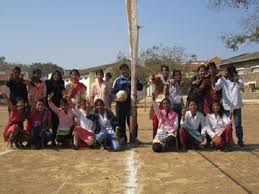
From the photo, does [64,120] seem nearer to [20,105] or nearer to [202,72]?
[20,105]

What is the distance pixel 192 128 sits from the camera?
10305 mm

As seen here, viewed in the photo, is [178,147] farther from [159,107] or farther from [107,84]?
[107,84]

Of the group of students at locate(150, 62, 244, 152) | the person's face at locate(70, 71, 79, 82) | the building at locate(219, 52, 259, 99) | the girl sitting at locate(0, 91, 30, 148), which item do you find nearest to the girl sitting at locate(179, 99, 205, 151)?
the group of students at locate(150, 62, 244, 152)

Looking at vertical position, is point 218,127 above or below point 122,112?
below

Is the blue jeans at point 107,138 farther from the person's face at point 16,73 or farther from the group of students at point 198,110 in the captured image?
the person's face at point 16,73

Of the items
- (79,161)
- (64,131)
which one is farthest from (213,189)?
(64,131)

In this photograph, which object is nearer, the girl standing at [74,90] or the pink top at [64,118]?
the pink top at [64,118]

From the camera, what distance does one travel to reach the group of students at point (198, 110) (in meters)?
10.2

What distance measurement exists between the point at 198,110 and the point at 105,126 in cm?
202

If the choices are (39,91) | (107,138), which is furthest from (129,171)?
(39,91)

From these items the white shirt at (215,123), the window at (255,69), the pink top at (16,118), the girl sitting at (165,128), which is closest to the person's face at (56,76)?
the pink top at (16,118)

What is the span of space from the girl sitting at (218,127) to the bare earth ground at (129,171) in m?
0.28

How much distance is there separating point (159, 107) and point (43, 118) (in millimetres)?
2521

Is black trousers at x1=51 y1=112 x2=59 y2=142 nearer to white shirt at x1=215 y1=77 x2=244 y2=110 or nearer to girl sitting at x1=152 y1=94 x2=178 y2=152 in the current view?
girl sitting at x1=152 y1=94 x2=178 y2=152
